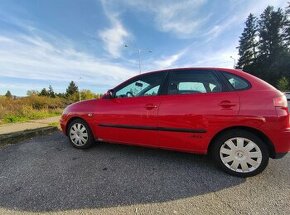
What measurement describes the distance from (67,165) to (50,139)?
87.8 inches

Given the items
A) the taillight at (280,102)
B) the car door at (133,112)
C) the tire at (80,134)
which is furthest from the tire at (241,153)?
the tire at (80,134)

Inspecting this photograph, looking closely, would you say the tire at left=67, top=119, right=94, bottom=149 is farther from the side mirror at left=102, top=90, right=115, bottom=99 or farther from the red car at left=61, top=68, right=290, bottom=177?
the side mirror at left=102, top=90, right=115, bottom=99

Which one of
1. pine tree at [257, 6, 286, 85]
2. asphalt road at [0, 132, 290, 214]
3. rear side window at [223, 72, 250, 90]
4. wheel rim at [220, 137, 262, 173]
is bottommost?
asphalt road at [0, 132, 290, 214]

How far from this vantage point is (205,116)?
3.25 meters

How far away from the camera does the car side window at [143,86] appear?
3.81 m

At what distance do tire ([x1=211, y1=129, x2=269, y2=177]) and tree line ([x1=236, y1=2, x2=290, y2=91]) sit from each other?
42111 millimetres

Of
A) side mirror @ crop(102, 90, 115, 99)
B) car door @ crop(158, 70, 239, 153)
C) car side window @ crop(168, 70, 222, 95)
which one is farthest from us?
side mirror @ crop(102, 90, 115, 99)

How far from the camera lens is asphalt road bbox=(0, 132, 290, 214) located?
2414 millimetres

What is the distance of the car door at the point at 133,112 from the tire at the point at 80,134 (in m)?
0.26

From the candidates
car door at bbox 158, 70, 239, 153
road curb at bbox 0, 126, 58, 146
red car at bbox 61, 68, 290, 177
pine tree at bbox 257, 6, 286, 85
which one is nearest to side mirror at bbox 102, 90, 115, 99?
red car at bbox 61, 68, 290, 177

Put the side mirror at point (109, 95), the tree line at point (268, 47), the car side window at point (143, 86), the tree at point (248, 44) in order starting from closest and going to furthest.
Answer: the car side window at point (143, 86)
the side mirror at point (109, 95)
the tree line at point (268, 47)
the tree at point (248, 44)

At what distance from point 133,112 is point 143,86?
53cm

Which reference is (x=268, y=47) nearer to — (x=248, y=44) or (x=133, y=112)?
(x=248, y=44)

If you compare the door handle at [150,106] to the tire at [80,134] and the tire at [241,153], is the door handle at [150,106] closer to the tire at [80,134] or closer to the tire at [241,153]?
the tire at [241,153]
